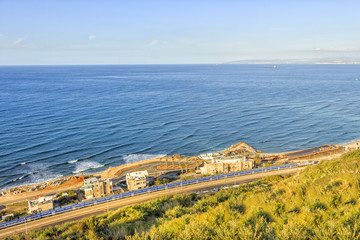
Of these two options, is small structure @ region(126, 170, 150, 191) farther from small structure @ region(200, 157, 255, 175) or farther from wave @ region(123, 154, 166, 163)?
wave @ region(123, 154, 166, 163)

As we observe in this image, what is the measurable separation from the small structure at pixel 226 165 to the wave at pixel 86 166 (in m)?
19.1

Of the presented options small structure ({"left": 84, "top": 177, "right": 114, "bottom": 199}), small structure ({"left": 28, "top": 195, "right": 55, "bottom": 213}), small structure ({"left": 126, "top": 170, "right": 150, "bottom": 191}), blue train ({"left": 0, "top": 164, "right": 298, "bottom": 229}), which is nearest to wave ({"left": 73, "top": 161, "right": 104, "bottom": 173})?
small structure ({"left": 84, "top": 177, "right": 114, "bottom": 199})

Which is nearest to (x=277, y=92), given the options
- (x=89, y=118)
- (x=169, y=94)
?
(x=169, y=94)

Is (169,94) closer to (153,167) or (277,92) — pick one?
(277,92)

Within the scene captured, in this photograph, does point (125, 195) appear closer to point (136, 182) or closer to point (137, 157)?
point (136, 182)

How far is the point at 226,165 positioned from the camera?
41344mm

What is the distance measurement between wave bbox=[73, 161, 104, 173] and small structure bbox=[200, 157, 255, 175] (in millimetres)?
19097

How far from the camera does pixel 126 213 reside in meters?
20.4

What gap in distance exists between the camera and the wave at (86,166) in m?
42.9

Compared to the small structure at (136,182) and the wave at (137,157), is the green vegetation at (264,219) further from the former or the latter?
the wave at (137,157)

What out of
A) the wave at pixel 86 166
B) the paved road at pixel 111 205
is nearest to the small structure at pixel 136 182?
the paved road at pixel 111 205

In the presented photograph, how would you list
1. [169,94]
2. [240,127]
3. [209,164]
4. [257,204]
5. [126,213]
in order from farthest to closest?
[169,94] → [240,127] → [209,164] → [126,213] → [257,204]

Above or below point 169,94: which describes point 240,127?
below

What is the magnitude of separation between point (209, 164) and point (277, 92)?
80.2 m
